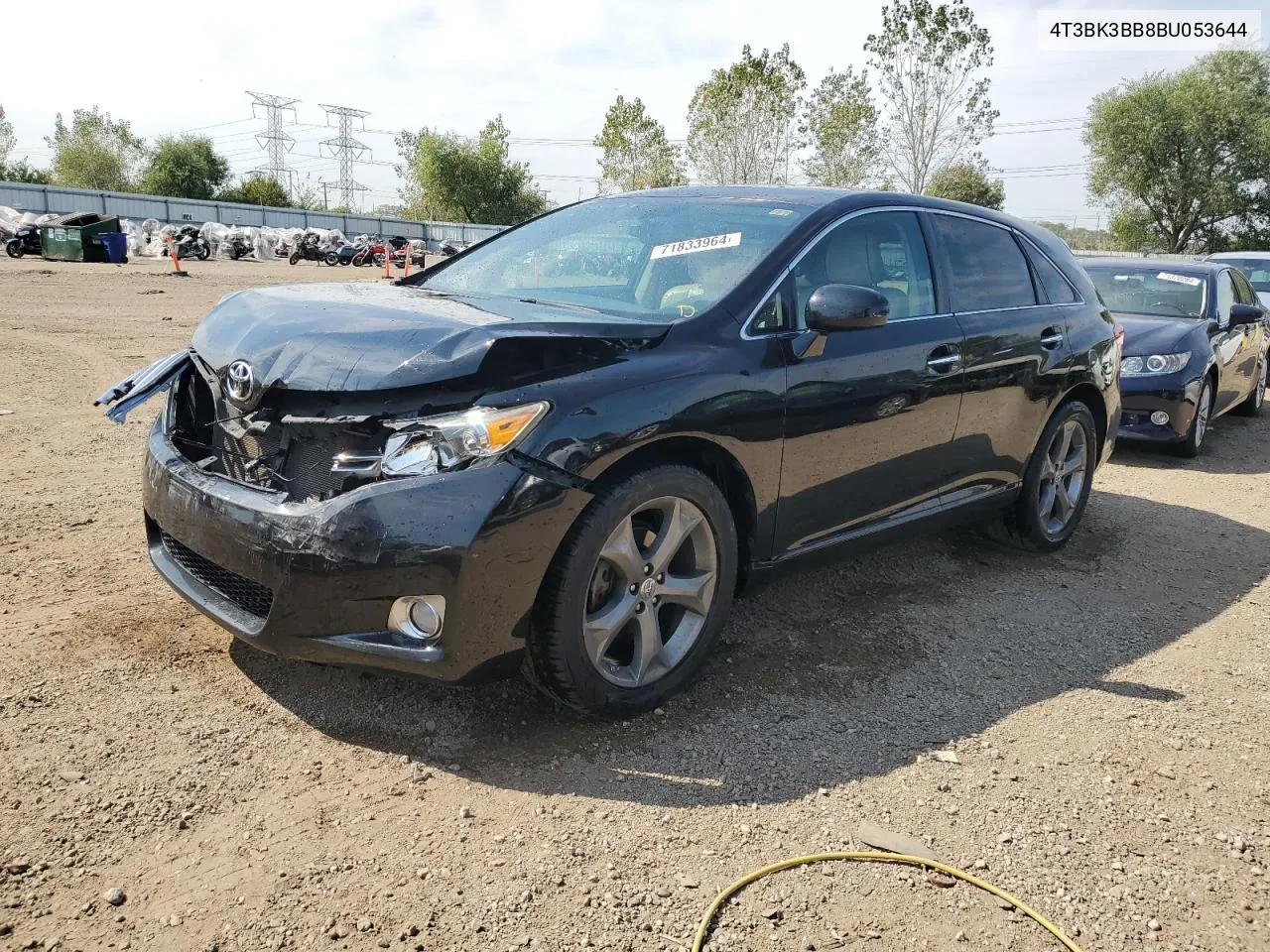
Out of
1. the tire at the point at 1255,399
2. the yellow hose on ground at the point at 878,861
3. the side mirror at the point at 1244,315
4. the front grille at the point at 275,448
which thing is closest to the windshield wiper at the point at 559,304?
the front grille at the point at 275,448

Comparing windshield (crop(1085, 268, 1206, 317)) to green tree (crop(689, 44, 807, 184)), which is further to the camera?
green tree (crop(689, 44, 807, 184))

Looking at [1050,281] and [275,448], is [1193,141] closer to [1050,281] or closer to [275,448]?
[1050,281]

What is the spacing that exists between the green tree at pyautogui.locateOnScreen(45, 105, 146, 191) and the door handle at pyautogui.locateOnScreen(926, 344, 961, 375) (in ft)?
274

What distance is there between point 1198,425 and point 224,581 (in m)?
7.78

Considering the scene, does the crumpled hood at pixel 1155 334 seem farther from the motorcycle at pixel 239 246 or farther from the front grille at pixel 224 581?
the motorcycle at pixel 239 246

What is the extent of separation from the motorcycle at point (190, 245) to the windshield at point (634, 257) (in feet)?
114

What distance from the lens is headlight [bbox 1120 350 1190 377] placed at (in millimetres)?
7797

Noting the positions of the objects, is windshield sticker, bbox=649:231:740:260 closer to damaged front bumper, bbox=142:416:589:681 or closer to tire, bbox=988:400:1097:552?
damaged front bumper, bbox=142:416:589:681

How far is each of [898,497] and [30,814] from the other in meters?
3.12

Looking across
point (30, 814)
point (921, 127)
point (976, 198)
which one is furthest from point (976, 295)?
point (976, 198)

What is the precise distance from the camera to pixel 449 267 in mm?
4355

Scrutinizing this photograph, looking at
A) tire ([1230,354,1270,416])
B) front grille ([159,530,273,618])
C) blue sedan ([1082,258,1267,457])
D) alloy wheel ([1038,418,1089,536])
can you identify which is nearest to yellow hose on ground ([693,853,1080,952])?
front grille ([159,530,273,618])

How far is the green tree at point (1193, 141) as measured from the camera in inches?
1571

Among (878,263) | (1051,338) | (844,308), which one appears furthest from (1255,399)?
(844,308)
